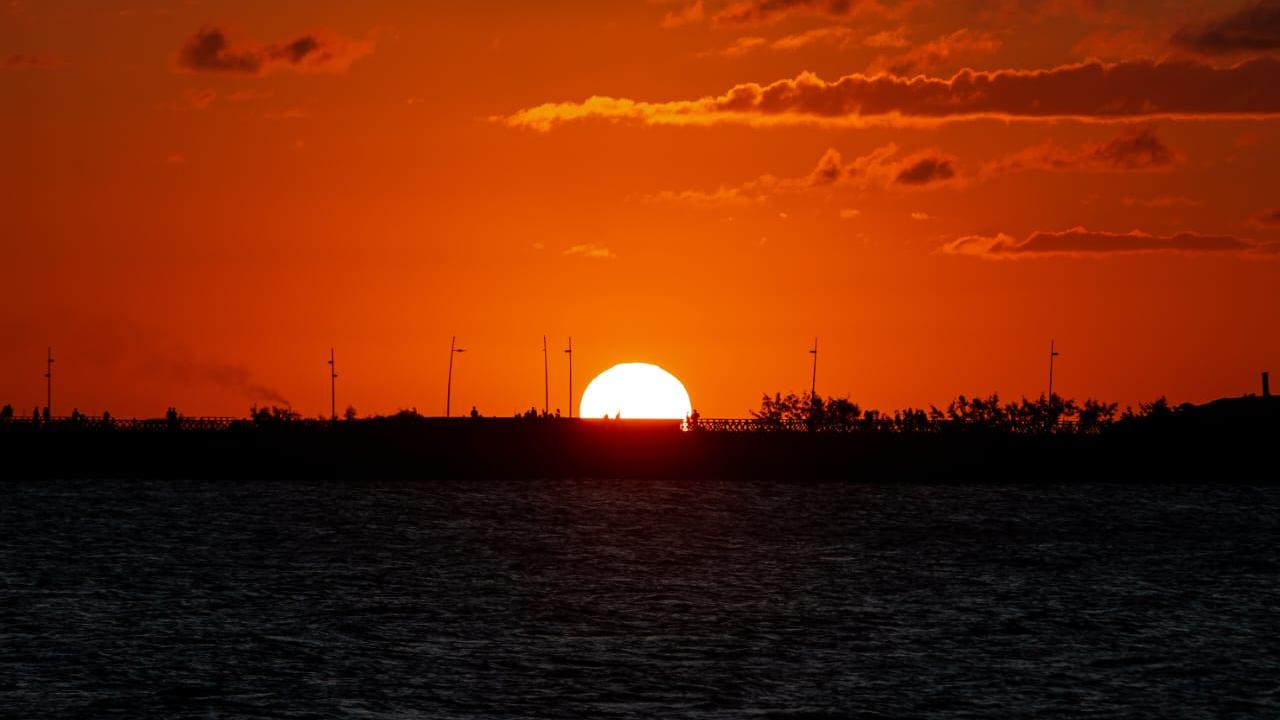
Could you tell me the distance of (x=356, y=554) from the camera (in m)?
104

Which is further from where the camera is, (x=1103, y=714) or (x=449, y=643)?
(x=449, y=643)

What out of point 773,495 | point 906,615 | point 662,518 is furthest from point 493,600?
point 773,495

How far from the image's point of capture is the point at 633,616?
239ft

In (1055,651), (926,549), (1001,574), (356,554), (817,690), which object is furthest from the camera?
(926,549)

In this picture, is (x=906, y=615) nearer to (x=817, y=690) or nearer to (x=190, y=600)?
(x=817, y=690)

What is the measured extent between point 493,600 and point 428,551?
2960 centimetres

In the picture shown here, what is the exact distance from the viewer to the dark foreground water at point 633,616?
53.3 metres

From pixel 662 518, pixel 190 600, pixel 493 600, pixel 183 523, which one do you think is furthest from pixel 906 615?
pixel 183 523

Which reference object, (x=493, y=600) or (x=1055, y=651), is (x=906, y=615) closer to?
(x=1055, y=651)

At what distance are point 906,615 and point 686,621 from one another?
1011cm

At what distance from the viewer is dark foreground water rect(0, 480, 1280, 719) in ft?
175

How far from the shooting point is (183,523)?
13238 cm

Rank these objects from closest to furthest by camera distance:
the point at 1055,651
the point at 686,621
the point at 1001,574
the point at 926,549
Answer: the point at 1055,651 → the point at 686,621 → the point at 1001,574 → the point at 926,549

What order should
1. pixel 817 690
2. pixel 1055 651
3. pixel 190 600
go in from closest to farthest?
pixel 817 690, pixel 1055 651, pixel 190 600
